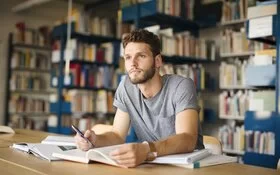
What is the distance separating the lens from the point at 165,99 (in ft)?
5.42

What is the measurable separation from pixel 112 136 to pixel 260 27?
6.60 ft

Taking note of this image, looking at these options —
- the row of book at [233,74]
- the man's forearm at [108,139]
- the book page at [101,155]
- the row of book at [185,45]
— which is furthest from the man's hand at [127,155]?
the row of book at [233,74]

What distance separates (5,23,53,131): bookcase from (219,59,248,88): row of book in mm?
3287

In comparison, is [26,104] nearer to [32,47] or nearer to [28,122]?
[28,122]

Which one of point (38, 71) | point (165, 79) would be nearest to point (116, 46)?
point (38, 71)

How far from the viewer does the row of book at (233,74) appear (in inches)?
180

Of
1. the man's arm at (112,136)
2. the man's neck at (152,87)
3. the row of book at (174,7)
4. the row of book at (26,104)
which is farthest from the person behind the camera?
the row of book at (26,104)

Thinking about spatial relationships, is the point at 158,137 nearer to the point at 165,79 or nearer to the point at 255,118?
the point at 165,79

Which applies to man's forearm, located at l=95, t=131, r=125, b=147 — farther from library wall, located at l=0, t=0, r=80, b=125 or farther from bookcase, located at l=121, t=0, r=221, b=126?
library wall, located at l=0, t=0, r=80, b=125

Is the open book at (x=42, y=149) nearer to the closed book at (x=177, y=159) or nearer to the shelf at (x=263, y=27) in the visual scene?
the closed book at (x=177, y=159)

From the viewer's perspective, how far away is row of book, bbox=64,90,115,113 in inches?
208

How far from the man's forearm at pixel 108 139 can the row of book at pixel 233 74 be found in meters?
3.19

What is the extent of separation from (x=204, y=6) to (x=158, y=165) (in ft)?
14.8

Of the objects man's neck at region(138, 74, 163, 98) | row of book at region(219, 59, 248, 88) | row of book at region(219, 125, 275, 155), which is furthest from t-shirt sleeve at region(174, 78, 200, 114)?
row of book at region(219, 59, 248, 88)
